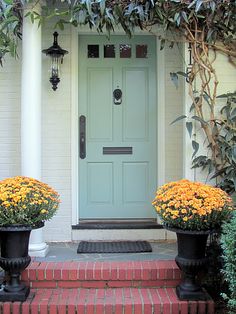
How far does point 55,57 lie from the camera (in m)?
4.71

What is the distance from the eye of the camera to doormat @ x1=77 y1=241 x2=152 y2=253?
172 inches

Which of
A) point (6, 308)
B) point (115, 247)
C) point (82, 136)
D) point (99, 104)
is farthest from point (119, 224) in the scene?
point (6, 308)

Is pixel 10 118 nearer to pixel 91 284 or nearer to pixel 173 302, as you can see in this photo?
pixel 91 284

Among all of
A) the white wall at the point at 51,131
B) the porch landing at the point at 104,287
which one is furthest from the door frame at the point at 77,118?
the porch landing at the point at 104,287

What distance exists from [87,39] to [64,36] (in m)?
0.29

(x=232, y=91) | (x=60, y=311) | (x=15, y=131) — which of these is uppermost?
(x=232, y=91)

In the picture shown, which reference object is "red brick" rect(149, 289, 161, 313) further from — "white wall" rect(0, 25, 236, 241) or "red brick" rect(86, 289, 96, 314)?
"white wall" rect(0, 25, 236, 241)

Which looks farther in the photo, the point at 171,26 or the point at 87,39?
the point at 87,39

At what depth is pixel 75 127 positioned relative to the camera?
486 cm

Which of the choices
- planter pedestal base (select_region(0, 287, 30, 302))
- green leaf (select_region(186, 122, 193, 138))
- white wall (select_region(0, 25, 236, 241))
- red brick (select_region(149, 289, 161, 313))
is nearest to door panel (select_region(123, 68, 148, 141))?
white wall (select_region(0, 25, 236, 241))

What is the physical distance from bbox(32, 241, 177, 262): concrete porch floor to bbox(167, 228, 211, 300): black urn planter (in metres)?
0.59

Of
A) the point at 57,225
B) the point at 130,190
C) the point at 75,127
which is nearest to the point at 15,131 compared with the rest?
the point at 75,127

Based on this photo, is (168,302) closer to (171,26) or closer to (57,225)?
(57,225)

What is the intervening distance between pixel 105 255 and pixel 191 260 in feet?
3.50
